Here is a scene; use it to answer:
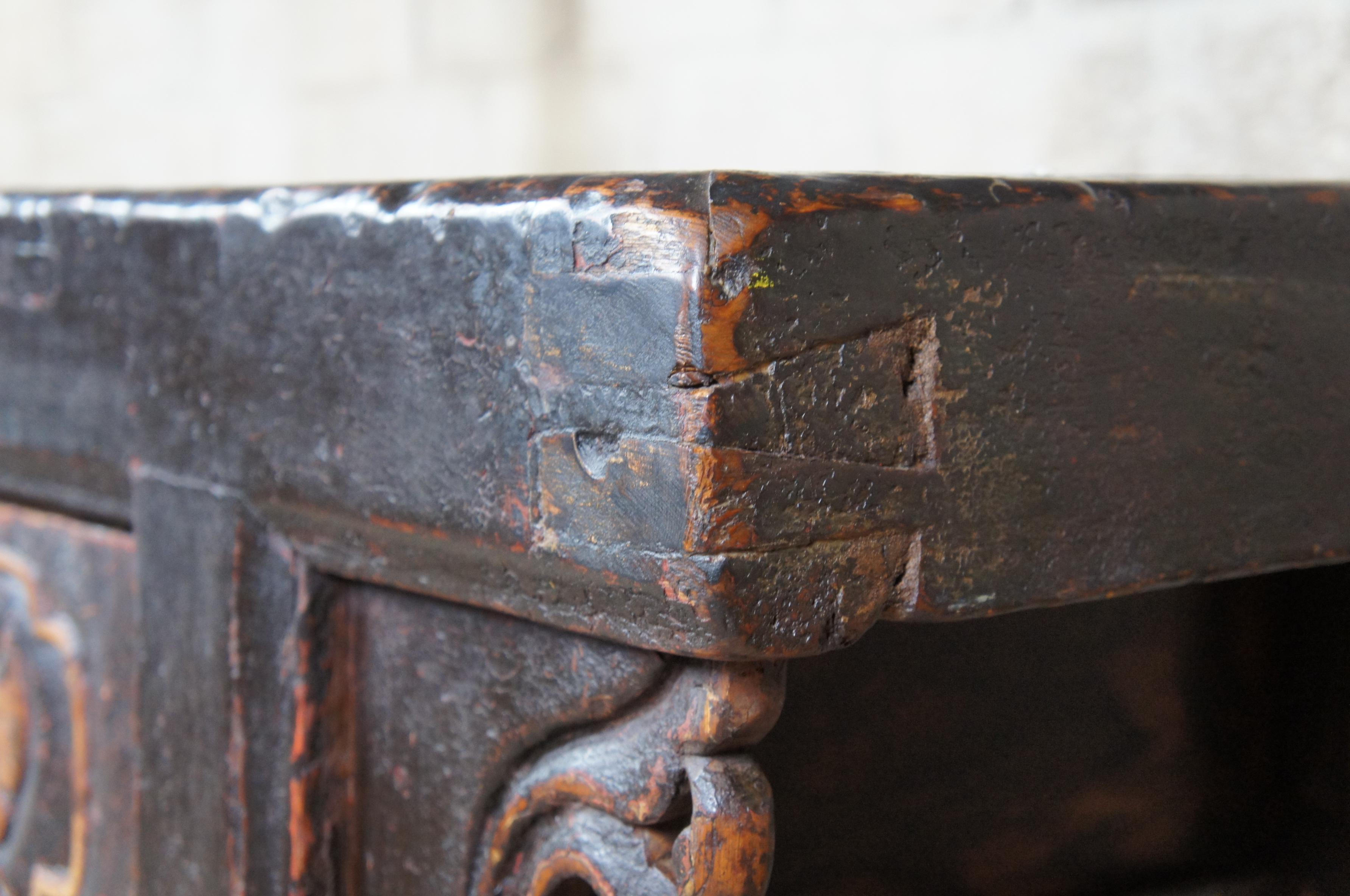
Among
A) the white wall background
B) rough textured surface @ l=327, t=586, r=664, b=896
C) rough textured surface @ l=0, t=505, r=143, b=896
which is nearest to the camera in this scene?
rough textured surface @ l=327, t=586, r=664, b=896

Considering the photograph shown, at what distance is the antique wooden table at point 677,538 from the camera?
20.8 inches

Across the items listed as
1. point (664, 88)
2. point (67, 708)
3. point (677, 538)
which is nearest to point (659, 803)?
point (677, 538)

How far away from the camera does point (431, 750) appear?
28.8 inches

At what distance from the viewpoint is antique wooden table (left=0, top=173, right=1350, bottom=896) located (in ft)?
1.73

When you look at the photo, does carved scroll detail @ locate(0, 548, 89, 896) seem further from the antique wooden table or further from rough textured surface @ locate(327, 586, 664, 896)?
rough textured surface @ locate(327, 586, 664, 896)

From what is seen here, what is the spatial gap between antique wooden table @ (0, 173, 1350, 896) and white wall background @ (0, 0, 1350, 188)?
40cm

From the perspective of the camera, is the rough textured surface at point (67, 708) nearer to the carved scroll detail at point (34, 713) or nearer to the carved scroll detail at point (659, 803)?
the carved scroll detail at point (34, 713)

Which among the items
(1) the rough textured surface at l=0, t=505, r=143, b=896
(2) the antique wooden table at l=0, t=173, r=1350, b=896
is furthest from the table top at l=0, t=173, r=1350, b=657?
(1) the rough textured surface at l=0, t=505, r=143, b=896

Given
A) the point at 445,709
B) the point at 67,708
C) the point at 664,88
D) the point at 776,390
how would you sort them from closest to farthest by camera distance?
the point at 776,390 → the point at 445,709 → the point at 67,708 → the point at 664,88

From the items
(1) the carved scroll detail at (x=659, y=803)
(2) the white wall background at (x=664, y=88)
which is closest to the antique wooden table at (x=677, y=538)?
(1) the carved scroll detail at (x=659, y=803)

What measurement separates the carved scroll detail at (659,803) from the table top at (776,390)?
45 mm

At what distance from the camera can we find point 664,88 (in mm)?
2172

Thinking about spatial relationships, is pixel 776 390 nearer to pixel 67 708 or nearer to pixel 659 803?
pixel 659 803

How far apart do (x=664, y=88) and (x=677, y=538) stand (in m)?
1.78
